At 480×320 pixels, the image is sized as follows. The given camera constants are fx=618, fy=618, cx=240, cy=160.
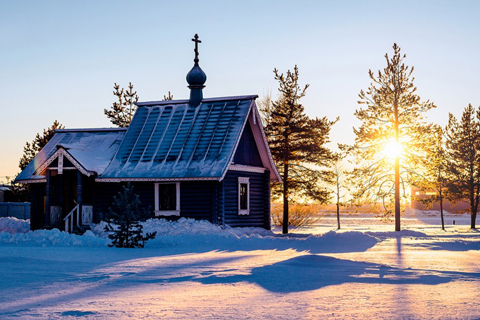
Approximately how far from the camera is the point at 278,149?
41688 millimetres

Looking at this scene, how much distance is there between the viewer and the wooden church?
29016 mm

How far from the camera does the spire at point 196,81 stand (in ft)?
107

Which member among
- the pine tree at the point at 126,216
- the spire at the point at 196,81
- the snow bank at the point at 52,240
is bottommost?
the snow bank at the point at 52,240

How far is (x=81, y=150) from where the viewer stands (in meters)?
30.5

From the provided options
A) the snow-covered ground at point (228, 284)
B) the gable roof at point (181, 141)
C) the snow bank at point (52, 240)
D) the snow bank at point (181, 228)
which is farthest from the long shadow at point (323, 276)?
the gable roof at point (181, 141)

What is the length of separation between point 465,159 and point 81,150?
125 feet

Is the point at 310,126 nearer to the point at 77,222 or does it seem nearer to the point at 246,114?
the point at 246,114

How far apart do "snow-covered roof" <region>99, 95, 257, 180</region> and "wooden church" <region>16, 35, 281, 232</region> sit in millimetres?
51

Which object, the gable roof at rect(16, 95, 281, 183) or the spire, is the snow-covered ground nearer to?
the gable roof at rect(16, 95, 281, 183)

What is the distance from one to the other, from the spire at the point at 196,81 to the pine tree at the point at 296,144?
9026mm

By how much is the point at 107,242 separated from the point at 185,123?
1004cm

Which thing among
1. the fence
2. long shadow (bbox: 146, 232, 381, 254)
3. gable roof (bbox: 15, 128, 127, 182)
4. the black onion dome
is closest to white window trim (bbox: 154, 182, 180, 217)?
gable roof (bbox: 15, 128, 127, 182)

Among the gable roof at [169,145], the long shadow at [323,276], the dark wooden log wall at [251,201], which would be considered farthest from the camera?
the dark wooden log wall at [251,201]

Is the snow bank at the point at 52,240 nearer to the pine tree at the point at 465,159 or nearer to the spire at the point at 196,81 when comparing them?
the spire at the point at 196,81
